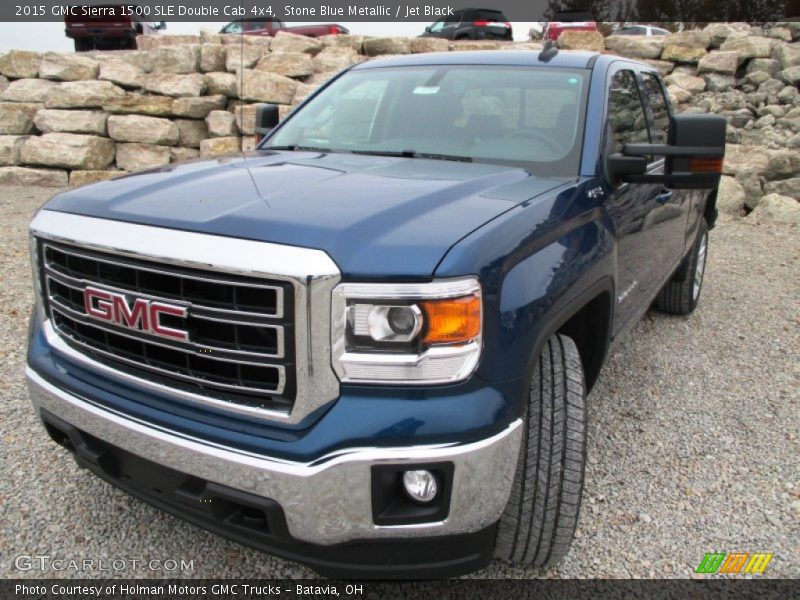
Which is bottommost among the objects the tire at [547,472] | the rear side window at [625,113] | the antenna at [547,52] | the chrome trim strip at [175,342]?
the tire at [547,472]

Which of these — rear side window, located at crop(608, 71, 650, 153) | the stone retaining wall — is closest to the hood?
rear side window, located at crop(608, 71, 650, 153)

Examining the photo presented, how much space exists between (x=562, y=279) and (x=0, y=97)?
1214cm

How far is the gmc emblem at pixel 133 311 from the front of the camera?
72.1 inches

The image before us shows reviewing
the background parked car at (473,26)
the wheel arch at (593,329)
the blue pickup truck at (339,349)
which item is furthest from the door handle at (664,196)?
the background parked car at (473,26)

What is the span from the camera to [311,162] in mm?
2754

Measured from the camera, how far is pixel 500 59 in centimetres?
335

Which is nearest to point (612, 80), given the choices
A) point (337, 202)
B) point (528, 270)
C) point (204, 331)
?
point (528, 270)

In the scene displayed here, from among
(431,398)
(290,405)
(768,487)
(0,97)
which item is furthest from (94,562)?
(0,97)

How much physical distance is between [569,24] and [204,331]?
16.7m

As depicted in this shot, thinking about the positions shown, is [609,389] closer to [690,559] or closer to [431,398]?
[690,559]

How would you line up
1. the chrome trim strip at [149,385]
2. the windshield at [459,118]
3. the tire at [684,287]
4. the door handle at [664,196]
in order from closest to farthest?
the chrome trim strip at [149,385] → the windshield at [459,118] → the door handle at [664,196] → the tire at [684,287]

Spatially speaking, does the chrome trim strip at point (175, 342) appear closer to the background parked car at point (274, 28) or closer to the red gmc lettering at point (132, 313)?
the red gmc lettering at point (132, 313)

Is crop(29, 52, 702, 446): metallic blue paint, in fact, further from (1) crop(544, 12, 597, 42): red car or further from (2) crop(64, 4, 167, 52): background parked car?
(2) crop(64, 4, 167, 52): background parked car

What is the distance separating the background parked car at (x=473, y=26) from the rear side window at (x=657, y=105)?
12.6 metres
